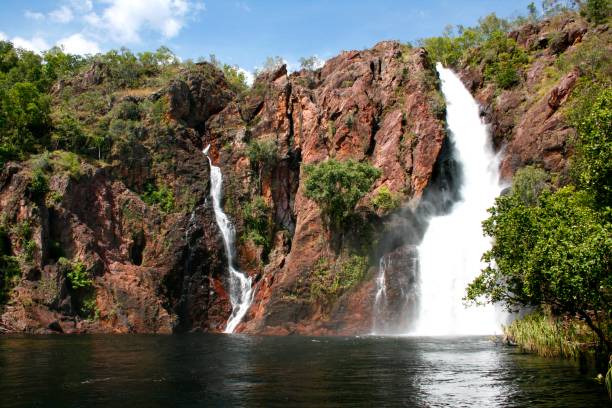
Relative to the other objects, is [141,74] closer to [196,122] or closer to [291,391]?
[196,122]

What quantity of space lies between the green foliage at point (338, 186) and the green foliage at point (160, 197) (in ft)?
53.2

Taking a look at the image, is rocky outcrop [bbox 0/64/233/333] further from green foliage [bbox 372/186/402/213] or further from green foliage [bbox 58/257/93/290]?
green foliage [bbox 372/186/402/213]

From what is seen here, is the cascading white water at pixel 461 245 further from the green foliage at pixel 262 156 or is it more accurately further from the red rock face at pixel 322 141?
the green foliage at pixel 262 156

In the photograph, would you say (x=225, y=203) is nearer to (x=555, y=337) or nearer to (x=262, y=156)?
(x=262, y=156)

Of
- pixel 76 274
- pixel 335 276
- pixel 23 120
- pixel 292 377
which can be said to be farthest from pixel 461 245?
pixel 23 120

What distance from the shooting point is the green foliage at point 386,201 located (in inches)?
2152

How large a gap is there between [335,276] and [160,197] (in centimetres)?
2295

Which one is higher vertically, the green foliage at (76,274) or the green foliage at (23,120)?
the green foliage at (23,120)

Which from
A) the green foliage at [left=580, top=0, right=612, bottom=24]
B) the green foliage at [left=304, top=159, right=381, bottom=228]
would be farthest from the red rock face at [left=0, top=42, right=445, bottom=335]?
the green foliage at [left=580, top=0, right=612, bottom=24]

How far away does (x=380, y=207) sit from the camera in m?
55.2

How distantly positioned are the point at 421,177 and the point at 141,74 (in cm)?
4502

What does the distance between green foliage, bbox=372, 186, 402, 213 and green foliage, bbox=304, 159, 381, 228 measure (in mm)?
1461

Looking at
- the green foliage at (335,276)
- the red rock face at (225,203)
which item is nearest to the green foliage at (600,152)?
the red rock face at (225,203)

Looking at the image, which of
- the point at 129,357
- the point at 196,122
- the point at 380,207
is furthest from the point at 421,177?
the point at 129,357
